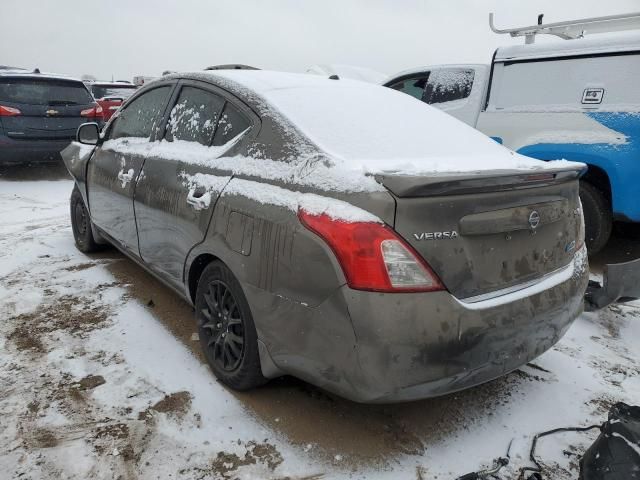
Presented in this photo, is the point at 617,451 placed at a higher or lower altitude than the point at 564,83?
lower

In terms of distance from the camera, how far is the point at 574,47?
4.57 metres

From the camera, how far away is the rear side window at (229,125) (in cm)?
251

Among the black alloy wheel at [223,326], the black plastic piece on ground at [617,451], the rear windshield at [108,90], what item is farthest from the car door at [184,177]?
the rear windshield at [108,90]

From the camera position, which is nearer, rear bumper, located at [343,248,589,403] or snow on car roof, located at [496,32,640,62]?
rear bumper, located at [343,248,589,403]

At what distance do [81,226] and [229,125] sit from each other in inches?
110

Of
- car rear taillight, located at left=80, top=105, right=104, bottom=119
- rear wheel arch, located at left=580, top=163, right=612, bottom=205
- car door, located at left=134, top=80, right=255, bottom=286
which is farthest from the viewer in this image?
car rear taillight, located at left=80, top=105, right=104, bottom=119

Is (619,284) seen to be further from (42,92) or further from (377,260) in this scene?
(42,92)

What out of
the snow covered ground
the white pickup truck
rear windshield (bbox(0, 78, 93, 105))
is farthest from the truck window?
rear windshield (bbox(0, 78, 93, 105))

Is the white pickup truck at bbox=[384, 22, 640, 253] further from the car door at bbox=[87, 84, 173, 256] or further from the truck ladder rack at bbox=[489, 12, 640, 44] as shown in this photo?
the car door at bbox=[87, 84, 173, 256]

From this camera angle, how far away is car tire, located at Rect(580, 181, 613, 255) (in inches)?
176

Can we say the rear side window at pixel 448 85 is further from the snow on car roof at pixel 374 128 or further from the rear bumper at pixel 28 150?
the rear bumper at pixel 28 150

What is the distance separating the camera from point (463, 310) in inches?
73.7

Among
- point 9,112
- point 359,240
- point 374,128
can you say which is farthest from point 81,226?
point 9,112

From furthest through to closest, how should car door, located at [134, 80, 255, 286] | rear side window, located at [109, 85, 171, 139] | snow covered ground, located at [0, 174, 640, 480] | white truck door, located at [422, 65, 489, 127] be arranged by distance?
white truck door, located at [422, 65, 489, 127], rear side window, located at [109, 85, 171, 139], car door, located at [134, 80, 255, 286], snow covered ground, located at [0, 174, 640, 480]
